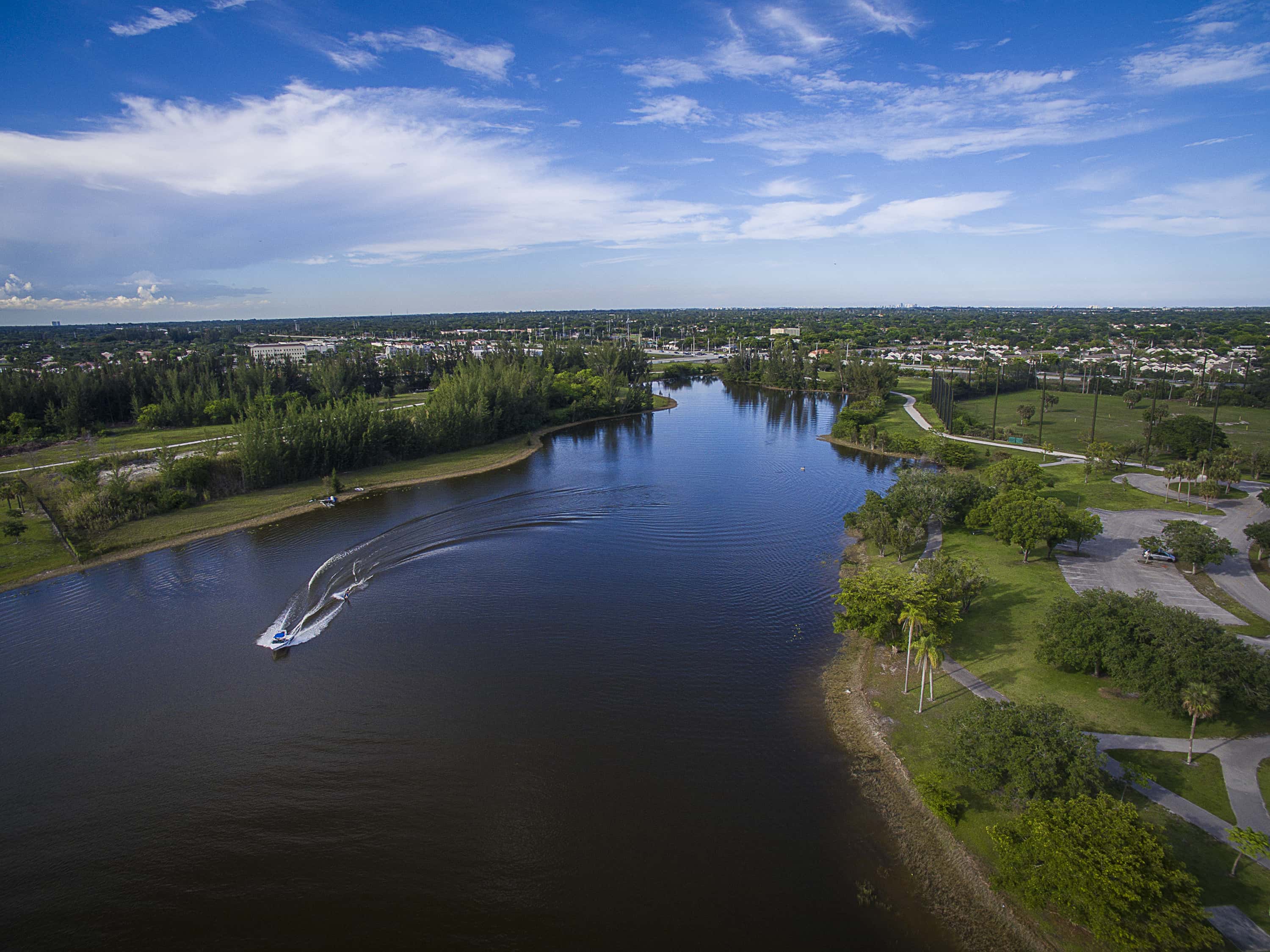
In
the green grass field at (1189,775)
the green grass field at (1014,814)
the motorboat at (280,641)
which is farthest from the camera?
the motorboat at (280,641)

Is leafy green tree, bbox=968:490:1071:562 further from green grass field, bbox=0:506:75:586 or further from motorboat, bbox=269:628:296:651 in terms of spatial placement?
green grass field, bbox=0:506:75:586

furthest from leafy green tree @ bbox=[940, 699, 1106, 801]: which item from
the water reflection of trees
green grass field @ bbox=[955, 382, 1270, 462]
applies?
the water reflection of trees

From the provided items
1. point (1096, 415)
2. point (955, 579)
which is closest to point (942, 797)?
point (955, 579)

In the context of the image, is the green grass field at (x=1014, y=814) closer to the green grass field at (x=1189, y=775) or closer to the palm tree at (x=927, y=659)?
the green grass field at (x=1189, y=775)

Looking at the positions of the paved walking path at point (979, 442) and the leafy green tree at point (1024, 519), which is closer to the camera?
the leafy green tree at point (1024, 519)

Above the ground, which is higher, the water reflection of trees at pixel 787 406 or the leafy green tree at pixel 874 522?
the water reflection of trees at pixel 787 406

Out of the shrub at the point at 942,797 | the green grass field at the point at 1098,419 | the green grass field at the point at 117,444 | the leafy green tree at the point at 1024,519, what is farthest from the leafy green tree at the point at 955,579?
the green grass field at the point at 117,444

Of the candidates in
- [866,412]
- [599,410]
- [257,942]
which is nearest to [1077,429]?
[866,412]
